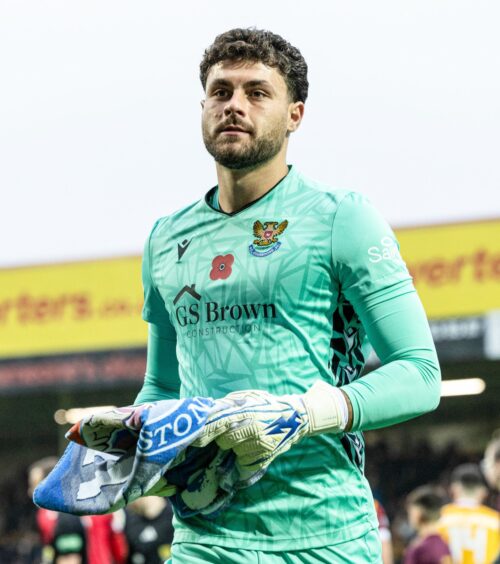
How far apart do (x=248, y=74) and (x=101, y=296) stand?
12136 millimetres

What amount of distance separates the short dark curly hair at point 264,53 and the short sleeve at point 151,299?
523 mm

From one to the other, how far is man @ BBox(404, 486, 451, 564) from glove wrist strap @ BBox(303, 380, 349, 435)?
589cm

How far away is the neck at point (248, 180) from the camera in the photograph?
9.78 ft

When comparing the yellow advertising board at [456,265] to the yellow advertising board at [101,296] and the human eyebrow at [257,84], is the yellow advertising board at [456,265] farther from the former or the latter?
the human eyebrow at [257,84]

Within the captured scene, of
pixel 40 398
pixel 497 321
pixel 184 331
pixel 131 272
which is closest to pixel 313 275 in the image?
pixel 184 331

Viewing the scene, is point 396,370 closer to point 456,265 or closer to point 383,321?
point 383,321

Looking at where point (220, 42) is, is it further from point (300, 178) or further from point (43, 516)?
point (43, 516)

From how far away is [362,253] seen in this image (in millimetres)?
2762

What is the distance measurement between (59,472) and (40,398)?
19416 mm

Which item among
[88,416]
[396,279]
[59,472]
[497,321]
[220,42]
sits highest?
[220,42]

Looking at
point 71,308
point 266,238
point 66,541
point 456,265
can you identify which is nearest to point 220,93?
point 266,238

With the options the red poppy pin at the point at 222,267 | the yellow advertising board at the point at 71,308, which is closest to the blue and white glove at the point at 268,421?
the red poppy pin at the point at 222,267

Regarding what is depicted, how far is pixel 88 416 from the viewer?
2.64 metres

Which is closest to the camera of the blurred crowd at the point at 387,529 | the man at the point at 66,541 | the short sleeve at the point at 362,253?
the short sleeve at the point at 362,253
